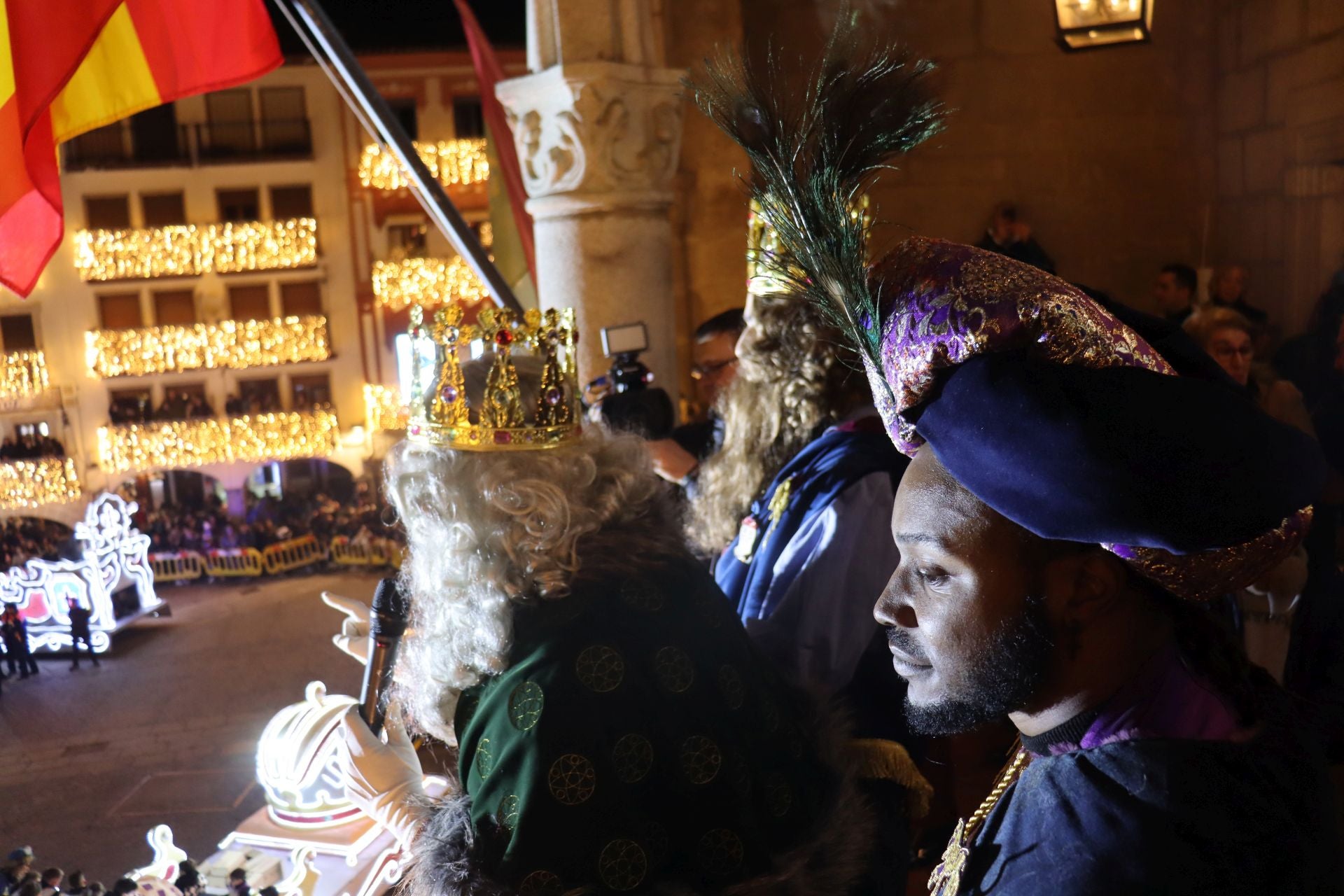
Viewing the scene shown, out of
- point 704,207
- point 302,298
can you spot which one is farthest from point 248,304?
point 704,207

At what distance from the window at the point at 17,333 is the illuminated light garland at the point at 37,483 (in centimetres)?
27

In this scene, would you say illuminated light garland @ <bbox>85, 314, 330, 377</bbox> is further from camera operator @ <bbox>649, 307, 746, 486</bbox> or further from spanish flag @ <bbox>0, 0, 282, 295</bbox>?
camera operator @ <bbox>649, 307, 746, 486</bbox>

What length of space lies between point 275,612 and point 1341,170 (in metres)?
4.72

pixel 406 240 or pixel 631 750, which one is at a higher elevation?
pixel 406 240

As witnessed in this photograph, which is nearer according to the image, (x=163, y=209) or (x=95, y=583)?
(x=95, y=583)

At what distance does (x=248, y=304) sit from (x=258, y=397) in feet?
5.39

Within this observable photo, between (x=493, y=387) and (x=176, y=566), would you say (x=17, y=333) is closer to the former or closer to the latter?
(x=176, y=566)

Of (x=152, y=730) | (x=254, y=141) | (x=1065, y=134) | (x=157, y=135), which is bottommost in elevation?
(x=152, y=730)

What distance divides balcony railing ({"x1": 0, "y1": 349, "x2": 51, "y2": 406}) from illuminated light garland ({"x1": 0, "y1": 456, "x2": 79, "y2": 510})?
15 centimetres

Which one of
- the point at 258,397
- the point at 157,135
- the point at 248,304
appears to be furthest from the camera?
the point at 157,135

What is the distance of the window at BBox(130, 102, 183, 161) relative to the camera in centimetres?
798

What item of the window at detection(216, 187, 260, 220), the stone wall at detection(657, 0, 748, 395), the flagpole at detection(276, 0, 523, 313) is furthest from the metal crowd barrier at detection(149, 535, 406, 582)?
the window at detection(216, 187, 260, 220)

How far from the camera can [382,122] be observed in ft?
8.29

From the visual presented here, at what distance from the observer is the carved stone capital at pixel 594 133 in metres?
3.31
